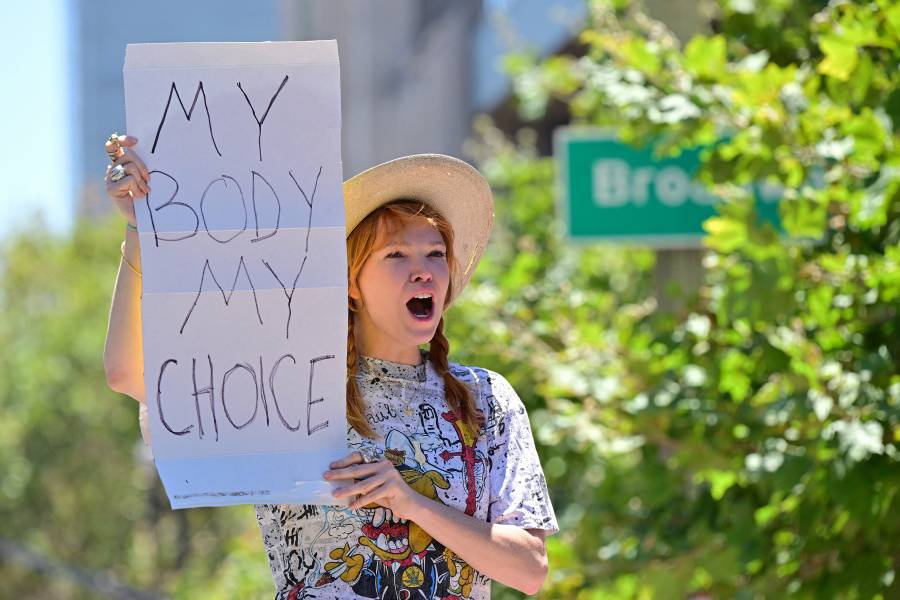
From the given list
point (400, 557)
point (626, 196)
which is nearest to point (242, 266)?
point (400, 557)

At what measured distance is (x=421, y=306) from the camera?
254cm

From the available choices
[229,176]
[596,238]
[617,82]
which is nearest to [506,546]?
[229,176]

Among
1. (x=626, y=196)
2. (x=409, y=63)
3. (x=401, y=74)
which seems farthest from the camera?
(x=401, y=74)

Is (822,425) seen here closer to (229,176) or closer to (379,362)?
(379,362)

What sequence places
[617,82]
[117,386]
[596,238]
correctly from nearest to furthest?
[117,386] → [617,82] → [596,238]

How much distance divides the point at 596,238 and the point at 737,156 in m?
1.34

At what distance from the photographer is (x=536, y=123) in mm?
20656

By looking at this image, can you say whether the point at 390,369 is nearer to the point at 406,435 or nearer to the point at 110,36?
the point at 406,435

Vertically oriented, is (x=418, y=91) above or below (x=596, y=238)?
above

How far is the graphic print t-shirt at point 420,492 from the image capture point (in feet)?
7.82

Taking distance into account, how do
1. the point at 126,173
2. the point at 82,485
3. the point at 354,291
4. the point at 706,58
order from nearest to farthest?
the point at 126,173 → the point at 354,291 → the point at 706,58 → the point at 82,485

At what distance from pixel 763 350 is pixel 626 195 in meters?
1.48

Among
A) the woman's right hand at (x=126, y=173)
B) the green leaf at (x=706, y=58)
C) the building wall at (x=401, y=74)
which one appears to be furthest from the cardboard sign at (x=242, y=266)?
the building wall at (x=401, y=74)

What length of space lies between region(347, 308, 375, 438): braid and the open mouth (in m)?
0.13
